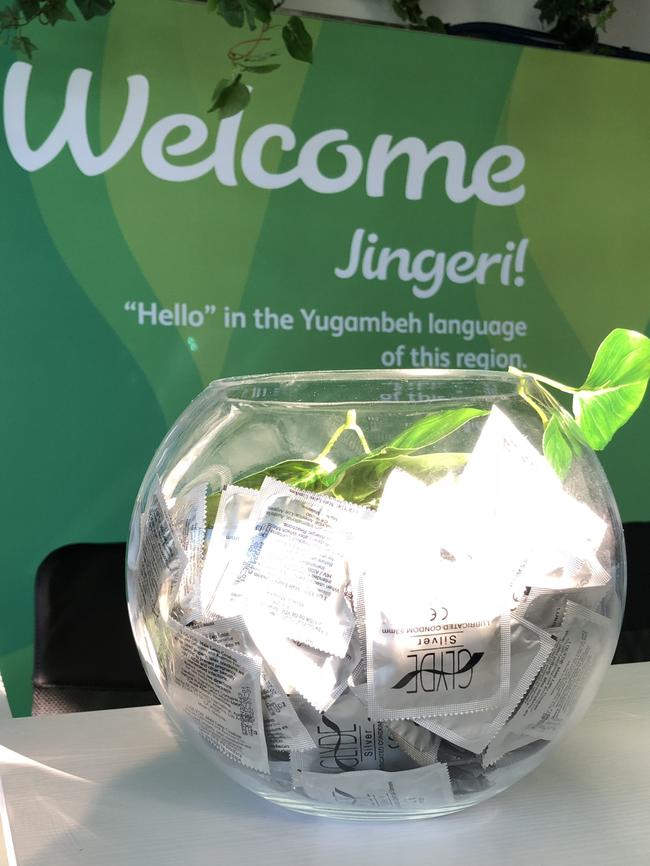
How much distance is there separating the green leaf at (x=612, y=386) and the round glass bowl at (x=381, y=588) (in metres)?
0.04

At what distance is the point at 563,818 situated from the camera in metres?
0.40

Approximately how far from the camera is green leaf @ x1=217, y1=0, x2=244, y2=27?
1351mm

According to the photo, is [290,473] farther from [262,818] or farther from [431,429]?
[262,818]

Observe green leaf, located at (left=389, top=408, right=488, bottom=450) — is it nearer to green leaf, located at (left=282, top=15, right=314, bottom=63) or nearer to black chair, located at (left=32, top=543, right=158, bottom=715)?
black chair, located at (left=32, top=543, right=158, bottom=715)

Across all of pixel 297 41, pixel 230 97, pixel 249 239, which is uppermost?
pixel 297 41

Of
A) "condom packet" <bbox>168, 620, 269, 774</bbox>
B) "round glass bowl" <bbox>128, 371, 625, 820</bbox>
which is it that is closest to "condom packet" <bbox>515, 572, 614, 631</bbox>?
"round glass bowl" <bbox>128, 371, 625, 820</bbox>

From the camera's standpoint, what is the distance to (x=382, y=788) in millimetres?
365

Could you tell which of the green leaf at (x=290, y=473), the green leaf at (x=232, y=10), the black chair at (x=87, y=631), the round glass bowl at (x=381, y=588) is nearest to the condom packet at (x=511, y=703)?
the round glass bowl at (x=381, y=588)

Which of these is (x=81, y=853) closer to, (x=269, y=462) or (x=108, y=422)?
(x=269, y=462)

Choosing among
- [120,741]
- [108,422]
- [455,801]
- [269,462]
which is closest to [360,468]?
[269,462]

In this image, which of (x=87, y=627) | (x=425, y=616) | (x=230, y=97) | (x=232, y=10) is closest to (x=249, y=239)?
(x=230, y=97)

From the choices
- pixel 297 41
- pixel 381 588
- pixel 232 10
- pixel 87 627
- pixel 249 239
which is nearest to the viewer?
pixel 381 588

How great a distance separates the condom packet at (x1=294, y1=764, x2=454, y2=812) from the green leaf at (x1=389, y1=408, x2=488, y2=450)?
5.2 inches

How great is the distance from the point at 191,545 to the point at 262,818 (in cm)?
14
